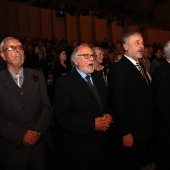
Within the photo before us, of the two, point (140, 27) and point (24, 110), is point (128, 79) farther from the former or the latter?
point (140, 27)

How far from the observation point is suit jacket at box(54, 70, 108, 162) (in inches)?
67.5

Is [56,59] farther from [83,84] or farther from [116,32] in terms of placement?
[116,32]

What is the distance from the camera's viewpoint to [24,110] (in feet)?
5.53

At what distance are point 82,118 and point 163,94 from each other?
894 mm

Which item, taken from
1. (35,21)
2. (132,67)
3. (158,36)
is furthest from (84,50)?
(158,36)

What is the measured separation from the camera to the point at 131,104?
1956 mm

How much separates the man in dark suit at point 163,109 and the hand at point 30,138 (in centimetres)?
124

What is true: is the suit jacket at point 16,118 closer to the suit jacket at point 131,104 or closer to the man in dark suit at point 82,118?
the man in dark suit at point 82,118

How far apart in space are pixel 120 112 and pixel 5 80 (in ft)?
3.39

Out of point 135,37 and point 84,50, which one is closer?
point 84,50

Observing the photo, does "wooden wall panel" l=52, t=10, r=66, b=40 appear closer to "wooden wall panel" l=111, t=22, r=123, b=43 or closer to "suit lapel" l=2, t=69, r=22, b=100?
"wooden wall panel" l=111, t=22, r=123, b=43

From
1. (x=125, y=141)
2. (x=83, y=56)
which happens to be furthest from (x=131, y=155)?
(x=83, y=56)

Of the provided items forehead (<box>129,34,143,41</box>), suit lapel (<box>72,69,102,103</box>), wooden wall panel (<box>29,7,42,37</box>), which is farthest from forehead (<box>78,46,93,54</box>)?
wooden wall panel (<box>29,7,42,37</box>)

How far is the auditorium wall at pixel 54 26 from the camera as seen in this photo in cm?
1048
